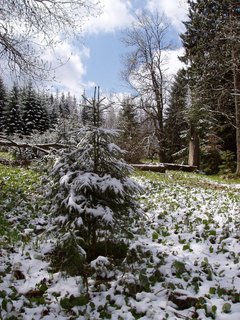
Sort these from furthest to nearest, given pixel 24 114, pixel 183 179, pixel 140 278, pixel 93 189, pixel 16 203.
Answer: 1. pixel 24 114
2. pixel 183 179
3. pixel 16 203
4. pixel 93 189
5. pixel 140 278

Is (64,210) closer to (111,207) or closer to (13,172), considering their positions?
(111,207)

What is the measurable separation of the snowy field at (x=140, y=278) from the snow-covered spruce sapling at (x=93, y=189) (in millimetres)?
449

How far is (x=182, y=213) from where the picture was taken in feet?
29.6

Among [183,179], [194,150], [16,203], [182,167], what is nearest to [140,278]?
[16,203]

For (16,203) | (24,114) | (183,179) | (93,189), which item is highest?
(24,114)

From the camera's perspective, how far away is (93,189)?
214 inches

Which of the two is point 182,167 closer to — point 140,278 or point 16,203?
point 16,203

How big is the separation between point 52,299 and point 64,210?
1364 millimetres

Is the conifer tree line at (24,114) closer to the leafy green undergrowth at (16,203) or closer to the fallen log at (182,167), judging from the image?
the fallen log at (182,167)

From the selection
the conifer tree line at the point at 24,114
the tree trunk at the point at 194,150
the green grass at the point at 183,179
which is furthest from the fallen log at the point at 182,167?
the conifer tree line at the point at 24,114

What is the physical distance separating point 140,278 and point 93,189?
156 centimetres

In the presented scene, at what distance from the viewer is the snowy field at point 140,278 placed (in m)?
4.39

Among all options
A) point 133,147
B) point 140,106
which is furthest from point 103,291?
point 140,106

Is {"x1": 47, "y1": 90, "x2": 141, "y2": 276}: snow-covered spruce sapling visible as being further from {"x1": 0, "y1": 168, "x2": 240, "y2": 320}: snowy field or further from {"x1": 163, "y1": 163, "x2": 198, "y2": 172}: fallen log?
{"x1": 163, "y1": 163, "x2": 198, "y2": 172}: fallen log
